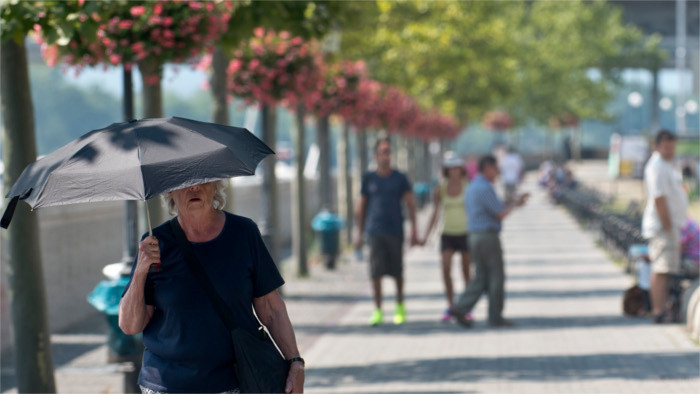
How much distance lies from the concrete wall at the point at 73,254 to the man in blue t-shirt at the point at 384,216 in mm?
3165

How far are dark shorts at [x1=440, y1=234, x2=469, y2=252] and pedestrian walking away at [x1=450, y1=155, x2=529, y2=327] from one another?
30.9 inches

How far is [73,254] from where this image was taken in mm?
13992

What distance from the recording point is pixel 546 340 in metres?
11.7

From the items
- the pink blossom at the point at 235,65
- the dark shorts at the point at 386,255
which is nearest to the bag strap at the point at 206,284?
the dark shorts at the point at 386,255

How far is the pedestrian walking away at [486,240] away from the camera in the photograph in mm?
12336

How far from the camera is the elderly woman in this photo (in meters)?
4.60

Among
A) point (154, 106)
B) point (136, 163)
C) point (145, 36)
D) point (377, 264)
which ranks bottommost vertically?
point (377, 264)

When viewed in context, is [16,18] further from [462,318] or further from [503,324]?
[503,324]

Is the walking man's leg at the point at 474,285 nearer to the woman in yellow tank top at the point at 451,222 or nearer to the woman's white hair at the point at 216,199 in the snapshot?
the woman in yellow tank top at the point at 451,222

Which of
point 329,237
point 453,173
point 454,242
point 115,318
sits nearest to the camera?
point 115,318

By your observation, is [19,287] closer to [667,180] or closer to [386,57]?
[667,180]

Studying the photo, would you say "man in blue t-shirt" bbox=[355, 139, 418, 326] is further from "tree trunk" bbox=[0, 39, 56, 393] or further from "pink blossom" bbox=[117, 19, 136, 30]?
"tree trunk" bbox=[0, 39, 56, 393]

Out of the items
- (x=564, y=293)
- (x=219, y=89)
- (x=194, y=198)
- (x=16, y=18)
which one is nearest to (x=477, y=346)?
(x=219, y=89)

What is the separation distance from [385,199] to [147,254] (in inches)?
322
